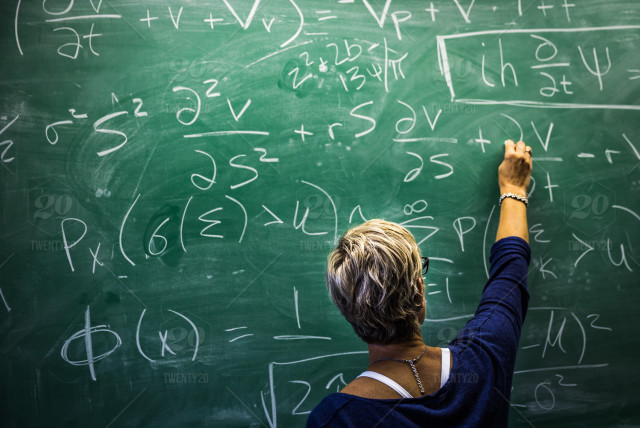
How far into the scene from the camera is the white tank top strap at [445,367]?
98 centimetres

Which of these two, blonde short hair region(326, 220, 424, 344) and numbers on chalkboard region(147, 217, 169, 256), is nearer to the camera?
blonde short hair region(326, 220, 424, 344)

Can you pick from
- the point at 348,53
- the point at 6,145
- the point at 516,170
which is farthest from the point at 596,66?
the point at 6,145

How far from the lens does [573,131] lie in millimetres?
1515

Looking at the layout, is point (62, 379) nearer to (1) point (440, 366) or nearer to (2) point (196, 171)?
(2) point (196, 171)

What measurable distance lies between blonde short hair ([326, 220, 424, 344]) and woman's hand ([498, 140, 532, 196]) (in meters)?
0.62

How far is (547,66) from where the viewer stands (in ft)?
4.94

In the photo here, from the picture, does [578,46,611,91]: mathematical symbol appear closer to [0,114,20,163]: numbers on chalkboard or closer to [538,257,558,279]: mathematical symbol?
[538,257,558,279]: mathematical symbol

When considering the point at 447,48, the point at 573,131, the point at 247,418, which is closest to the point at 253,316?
the point at 247,418

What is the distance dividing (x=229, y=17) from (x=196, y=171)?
560 millimetres

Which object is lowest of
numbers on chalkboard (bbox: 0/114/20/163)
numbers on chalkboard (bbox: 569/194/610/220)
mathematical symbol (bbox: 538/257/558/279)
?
mathematical symbol (bbox: 538/257/558/279)

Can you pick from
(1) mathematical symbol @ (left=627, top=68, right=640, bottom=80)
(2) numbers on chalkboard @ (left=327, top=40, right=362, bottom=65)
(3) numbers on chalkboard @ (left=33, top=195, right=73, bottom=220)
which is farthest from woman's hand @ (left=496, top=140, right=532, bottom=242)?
(3) numbers on chalkboard @ (left=33, top=195, right=73, bottom=220)

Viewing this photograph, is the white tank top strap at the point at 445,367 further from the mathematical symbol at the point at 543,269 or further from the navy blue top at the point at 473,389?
the mathematical symbol at the point at 543,269

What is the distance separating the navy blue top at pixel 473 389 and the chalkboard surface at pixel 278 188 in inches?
16.3

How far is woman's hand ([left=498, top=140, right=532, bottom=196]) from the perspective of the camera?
1.45 m
